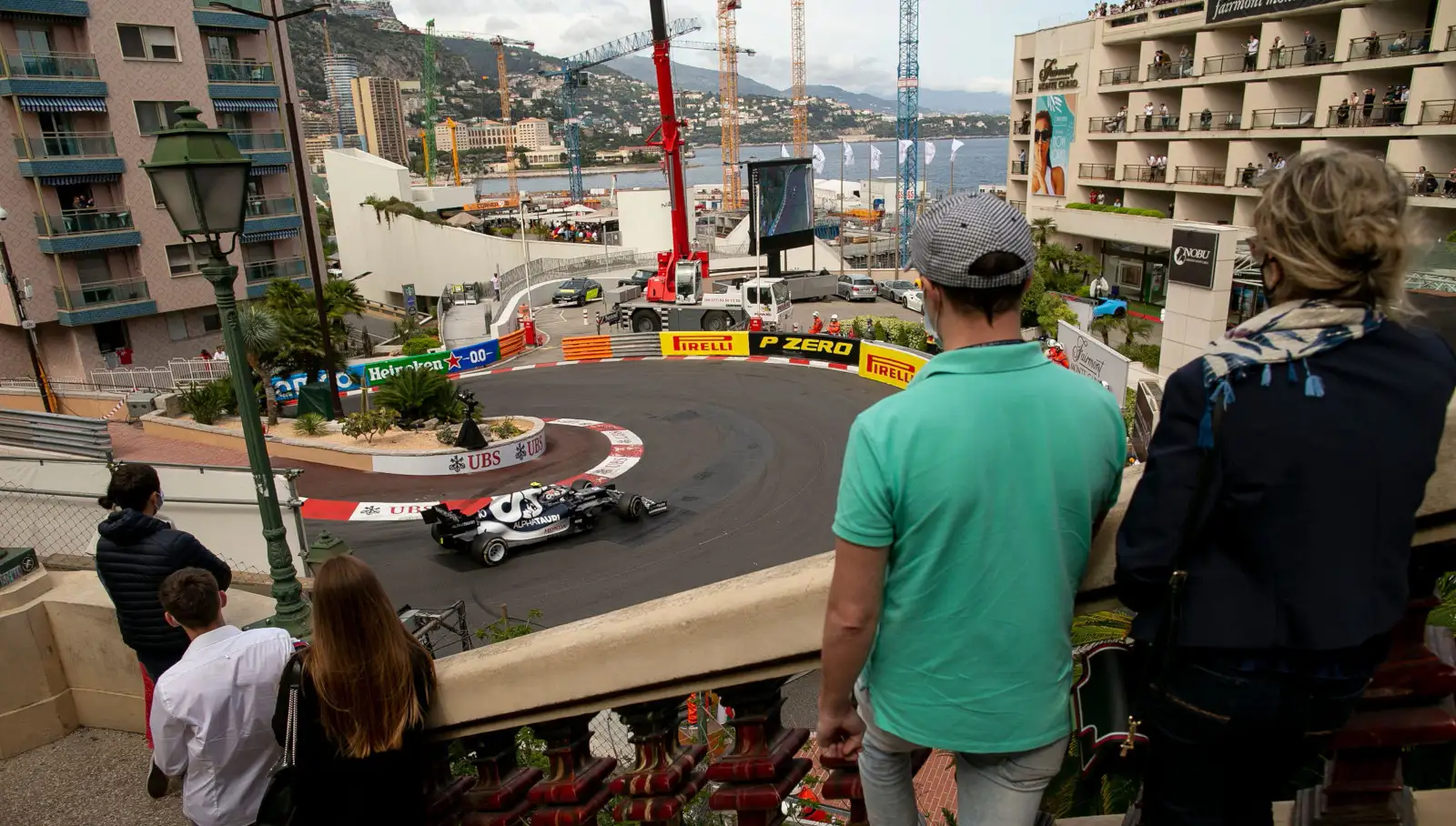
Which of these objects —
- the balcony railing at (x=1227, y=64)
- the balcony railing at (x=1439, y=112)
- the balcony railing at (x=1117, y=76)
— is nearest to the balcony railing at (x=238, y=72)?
the balcony railing at (x=1117, y=76)

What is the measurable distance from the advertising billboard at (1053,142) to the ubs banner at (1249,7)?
9813 millimetres

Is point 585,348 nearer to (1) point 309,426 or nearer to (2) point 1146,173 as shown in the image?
(1) point 309,426

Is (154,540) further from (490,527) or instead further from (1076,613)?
(490,527)

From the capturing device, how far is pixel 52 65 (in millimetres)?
32781

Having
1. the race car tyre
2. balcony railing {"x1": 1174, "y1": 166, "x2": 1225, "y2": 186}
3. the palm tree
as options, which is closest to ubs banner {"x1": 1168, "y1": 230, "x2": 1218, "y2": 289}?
the race car tyre

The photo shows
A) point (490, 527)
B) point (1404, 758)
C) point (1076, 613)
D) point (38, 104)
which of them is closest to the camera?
point (1076, 613)

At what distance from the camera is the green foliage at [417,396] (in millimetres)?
22859

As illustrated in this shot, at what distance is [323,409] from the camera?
2362 cm

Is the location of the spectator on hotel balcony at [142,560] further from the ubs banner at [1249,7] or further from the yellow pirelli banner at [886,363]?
the ubs banner at [1249,7]

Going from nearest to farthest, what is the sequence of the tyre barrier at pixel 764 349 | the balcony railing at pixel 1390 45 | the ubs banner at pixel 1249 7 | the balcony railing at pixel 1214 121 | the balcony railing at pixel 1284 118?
the tyre barrier at pixel 764 349 → the balcony railing at pixel 1390 45 → the ubs banner at pixel 1249 7 → the balcony railing at pixel 1284 118 → the balcony railing at pixel 1214 121

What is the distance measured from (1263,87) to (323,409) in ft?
130

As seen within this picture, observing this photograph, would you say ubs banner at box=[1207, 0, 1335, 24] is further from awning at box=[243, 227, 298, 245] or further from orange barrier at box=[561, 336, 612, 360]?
awning at box=[243, 227, 298, 245]

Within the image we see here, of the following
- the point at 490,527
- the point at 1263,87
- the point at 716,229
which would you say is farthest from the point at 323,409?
the point at 716,229

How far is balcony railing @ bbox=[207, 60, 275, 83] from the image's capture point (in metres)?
36.9
